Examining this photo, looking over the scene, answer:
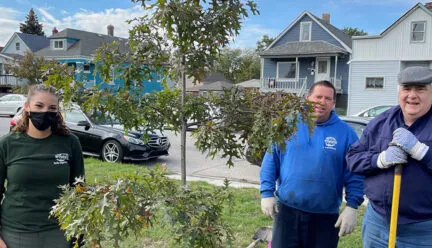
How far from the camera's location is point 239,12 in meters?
2.21

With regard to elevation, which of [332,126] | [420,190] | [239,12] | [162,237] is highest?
[239,12]

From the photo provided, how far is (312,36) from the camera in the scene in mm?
29953

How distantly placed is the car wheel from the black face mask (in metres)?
7.13

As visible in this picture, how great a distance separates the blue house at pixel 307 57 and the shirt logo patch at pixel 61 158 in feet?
85.8

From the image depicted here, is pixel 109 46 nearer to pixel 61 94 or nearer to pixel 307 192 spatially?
pixel 61 94

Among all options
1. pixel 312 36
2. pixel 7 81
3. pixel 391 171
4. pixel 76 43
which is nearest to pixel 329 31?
pixel 312 36

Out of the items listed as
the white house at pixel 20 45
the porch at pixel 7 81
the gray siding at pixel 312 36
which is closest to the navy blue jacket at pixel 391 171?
the gray siding at pixel 312 36

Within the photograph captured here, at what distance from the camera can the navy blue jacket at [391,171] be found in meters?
2.41

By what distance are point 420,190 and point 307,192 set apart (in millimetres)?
848

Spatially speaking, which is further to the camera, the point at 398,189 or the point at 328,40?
the point at 328,40

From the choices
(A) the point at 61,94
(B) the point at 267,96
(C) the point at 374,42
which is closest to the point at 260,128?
(B) the point at 267,96

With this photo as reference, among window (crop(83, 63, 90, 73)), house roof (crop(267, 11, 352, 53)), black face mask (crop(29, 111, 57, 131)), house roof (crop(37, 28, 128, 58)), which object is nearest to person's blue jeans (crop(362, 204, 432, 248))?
window (crop(83, 63, 90, 73))

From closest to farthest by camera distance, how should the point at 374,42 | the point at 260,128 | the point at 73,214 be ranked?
the point at 73,214, the point at 260,128, the point at 374,42

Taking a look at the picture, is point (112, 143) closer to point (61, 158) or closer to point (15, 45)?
point (61, 158)
